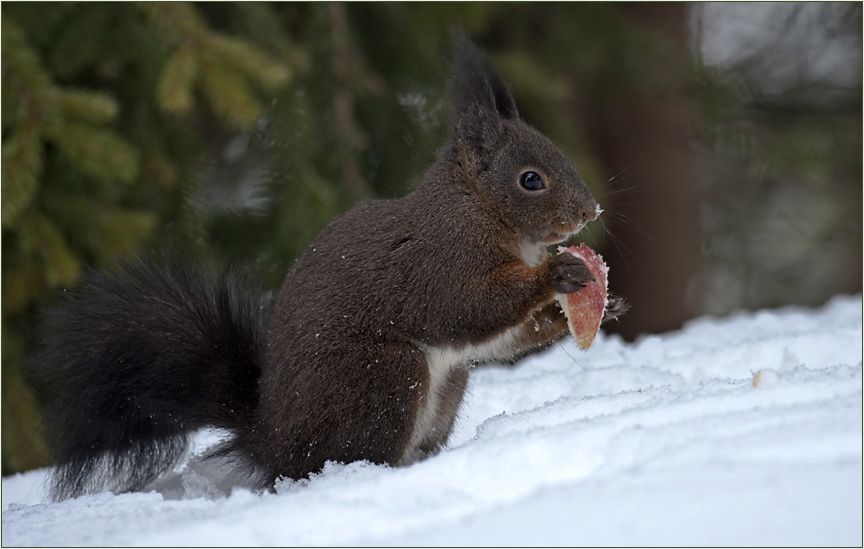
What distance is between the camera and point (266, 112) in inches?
95.8

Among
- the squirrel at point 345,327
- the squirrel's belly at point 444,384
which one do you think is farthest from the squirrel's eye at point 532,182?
the squirrel's belly at point 444,384

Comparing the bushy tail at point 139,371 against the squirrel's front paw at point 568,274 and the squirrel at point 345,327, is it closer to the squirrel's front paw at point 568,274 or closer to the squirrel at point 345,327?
the squirrel at point 345,327

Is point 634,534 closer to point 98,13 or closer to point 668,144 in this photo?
point 98,13

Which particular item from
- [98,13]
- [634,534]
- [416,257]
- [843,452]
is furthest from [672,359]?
[98,13]

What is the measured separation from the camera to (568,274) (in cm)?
141

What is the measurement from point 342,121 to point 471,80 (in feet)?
2.82

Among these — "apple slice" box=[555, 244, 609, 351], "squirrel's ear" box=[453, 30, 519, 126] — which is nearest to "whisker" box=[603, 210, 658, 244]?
"apple slice" box=[555, 244, 609, 351]

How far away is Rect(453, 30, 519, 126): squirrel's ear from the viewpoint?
1628 millimetres

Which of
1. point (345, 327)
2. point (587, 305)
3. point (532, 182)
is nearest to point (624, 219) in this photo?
point (532, 182)

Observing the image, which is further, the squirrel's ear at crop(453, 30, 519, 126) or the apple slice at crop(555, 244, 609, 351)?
the squirrel's ear at crop(453, 30, 519, 126)

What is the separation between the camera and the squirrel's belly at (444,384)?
1.48 m

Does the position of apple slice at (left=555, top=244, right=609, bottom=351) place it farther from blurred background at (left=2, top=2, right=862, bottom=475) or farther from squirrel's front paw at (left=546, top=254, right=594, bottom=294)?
blurred background at (left=2, top=2, right=862, bottom=475)

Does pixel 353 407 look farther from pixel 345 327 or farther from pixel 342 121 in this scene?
pixel 342 121

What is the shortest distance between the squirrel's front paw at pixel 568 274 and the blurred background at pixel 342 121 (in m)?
0.32
